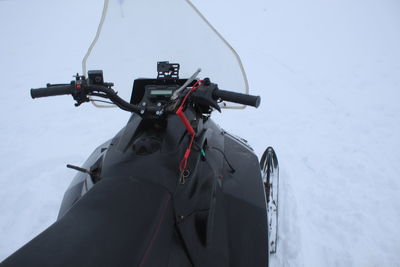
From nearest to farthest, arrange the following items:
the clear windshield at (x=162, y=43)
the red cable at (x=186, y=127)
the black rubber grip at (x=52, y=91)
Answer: the red cable at (x=186, y=127), the black rubber grip at (x=52, y=91), the clear windshield at (x=162, y=43)

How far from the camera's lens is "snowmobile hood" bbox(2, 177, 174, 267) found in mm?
911

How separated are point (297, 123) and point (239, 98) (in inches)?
121

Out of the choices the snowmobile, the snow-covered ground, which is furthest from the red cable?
the snow-covered ground

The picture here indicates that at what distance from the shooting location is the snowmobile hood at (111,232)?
0.91 meters

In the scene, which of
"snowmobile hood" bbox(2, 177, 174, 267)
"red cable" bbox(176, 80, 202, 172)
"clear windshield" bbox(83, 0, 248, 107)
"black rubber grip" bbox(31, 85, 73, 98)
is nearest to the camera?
"snowmobile hood" bbox(2, 177, 174, 267)

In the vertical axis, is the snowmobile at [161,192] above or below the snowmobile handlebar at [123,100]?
below

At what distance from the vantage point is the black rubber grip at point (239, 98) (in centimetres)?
144

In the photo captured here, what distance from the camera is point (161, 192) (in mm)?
1255

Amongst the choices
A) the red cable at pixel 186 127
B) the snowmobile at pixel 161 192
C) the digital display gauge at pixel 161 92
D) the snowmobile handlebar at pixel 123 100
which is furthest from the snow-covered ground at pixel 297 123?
the digital display gauge at pixel 161 92

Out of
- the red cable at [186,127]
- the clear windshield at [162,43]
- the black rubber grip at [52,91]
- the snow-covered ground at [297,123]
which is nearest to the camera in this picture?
the red cable at [186,127]

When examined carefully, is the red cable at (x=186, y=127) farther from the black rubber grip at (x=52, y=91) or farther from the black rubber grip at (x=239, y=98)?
the black rubber grip at (x=52, y=91)

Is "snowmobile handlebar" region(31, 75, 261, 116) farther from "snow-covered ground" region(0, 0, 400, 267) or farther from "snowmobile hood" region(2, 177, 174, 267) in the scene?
"snow-covered ground" region(0, 0, 400, 267)

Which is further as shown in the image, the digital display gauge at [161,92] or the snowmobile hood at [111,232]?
the digital display gauge at [161,92]

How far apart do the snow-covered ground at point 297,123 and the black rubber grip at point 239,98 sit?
1.63 m
